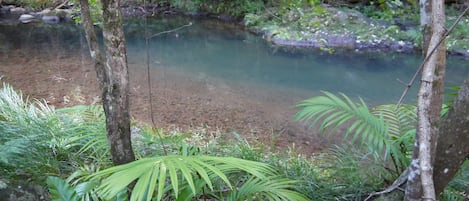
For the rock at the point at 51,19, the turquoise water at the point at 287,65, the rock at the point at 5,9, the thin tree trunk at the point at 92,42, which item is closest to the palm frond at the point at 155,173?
the thin tree trunk at the point at 92,42

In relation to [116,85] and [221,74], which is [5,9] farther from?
[116,85]

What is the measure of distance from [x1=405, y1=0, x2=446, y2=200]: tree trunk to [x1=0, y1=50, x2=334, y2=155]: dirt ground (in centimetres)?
250

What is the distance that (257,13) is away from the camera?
12.0 meters

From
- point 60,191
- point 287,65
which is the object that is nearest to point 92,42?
point 60,191

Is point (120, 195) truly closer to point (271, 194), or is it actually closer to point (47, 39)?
point (271, 194)

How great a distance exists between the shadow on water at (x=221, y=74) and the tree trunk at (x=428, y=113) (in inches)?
115

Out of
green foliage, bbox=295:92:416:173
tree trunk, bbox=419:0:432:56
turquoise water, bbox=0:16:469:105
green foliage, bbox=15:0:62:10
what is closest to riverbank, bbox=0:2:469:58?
turquoise water, bbox=0:16:469:105

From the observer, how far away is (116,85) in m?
1.69

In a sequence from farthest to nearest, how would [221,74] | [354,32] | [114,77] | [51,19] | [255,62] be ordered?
A: [51,19], [354,32], [255,62], [221,74], [114,77]

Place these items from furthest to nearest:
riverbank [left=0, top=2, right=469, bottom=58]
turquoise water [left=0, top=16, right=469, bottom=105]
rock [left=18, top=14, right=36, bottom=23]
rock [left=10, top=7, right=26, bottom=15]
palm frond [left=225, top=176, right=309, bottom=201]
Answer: rock [left=10, top=7, right=26, bottom=15]
rock [left=18, top=14, right=36, bottom=23]
riverbank [left=0, top=2, right=469, bottom=58]
turquoise water [left=0, top=16, right=469, bottom=105]
palm frond [left=225, top=176, right=309, bottom=201]

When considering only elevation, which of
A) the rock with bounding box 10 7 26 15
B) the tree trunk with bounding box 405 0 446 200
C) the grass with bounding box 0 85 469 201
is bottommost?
the rock with bounding box 10 7 26 15

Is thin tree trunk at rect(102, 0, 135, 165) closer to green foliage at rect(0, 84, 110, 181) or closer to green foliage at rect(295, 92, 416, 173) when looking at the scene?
green foliage at rect(0, 84, 110, 181)

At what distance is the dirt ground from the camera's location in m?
4.73

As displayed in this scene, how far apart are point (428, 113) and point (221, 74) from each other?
6298 millimetres
